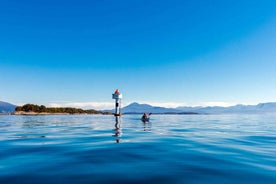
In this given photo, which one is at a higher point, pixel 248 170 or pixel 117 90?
pixel 117 90

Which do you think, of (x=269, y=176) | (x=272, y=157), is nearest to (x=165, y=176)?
(x=269, y=176)

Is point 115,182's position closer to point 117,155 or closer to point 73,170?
point 73,170

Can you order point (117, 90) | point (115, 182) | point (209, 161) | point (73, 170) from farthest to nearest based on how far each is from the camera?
point (117, 90), point (209, 161), point (73, 170), point (115, 182)

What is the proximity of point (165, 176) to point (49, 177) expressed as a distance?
13.3 feet

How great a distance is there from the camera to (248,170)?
789 cm

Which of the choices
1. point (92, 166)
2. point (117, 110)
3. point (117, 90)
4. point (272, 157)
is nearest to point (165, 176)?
point (92, 166)

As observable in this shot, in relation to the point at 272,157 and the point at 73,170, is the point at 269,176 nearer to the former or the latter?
the point at 272,157

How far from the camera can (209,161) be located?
9266mm

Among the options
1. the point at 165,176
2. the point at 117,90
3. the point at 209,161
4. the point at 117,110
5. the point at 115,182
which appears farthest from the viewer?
the point at 117,110

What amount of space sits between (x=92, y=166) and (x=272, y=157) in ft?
29.4

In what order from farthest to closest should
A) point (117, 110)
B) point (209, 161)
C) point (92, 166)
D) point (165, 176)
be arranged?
1. point (117, 110)
2. point (209, 161)
3. point (92, 166)
4. point (165, 176)

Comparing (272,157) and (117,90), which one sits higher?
(117,90)

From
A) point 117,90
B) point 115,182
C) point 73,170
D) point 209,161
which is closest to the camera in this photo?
point 115,182

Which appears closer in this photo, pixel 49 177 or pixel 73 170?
pixel 49 177
